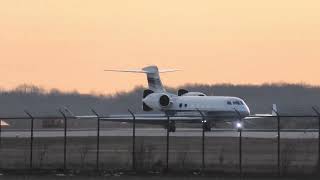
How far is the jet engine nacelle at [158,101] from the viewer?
7306cm

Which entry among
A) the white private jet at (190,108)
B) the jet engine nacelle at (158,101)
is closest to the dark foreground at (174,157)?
the white private jet at (190,108)

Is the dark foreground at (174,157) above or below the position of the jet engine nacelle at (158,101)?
below

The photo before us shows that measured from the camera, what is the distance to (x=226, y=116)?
216ft

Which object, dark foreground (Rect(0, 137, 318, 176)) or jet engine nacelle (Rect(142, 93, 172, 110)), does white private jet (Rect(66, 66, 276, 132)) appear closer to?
jet engine nacelle (Rect(142, 93, 172, 110))

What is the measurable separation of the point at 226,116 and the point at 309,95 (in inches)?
4980

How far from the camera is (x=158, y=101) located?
7406 centimetres

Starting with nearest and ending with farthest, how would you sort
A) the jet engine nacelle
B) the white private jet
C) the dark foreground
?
the dark foreground → the white private jet → the jet engine nacelle

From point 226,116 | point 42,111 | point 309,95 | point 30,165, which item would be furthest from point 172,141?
point 309,95

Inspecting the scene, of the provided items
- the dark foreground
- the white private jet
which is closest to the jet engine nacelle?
the white private jet

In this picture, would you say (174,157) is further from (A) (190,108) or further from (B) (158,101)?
(B) (158,101)

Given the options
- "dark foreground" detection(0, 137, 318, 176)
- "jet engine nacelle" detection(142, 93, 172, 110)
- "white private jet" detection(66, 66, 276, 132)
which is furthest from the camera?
"jet engine nacelle" detection(142, 93, 172, 110)

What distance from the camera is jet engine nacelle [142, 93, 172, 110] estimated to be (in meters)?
73.1

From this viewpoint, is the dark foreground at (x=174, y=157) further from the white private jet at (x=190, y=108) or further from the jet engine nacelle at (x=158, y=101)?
the jet engine nacelle at (x=158, y=101)

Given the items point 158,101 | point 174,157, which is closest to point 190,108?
point 158,101
